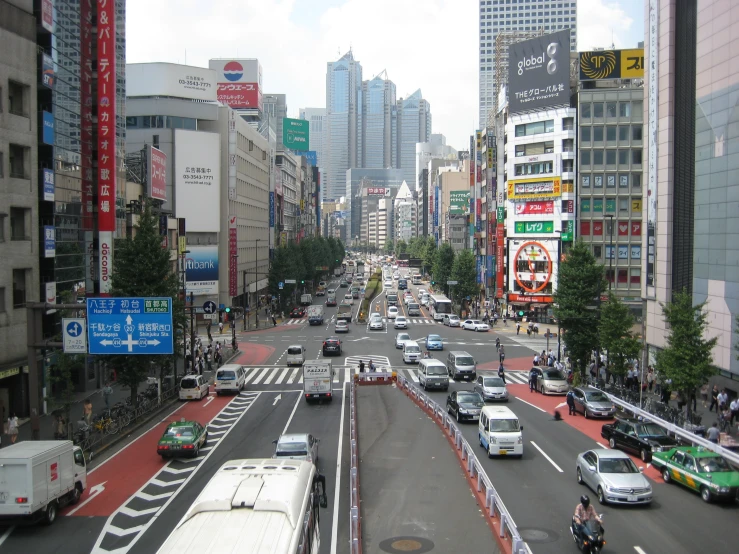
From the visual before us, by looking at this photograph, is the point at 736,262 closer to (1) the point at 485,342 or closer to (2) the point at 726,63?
(2) the point at 726,63

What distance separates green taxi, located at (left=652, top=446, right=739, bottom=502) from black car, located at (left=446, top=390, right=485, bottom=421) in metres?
9.97

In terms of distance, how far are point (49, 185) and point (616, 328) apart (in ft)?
111

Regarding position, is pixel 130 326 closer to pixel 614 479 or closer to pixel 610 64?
pixel 614 479

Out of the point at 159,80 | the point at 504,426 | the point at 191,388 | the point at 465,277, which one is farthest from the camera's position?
the point at 465,277

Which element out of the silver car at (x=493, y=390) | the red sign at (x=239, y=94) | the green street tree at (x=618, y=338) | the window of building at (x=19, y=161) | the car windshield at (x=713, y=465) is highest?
the red sign at (x=239, y=94)

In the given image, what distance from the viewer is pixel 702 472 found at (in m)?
21.6

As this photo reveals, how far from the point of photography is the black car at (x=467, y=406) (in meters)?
32.5

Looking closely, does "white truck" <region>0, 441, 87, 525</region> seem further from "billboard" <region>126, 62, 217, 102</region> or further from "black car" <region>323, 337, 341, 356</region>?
"billboard" <region>126, 62, 217, 102</region>

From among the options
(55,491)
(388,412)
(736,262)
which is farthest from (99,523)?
(736,262)

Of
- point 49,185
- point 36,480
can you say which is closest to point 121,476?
point 36,480

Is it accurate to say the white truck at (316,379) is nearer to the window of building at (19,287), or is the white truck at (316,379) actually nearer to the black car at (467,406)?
the black car at (467,406)

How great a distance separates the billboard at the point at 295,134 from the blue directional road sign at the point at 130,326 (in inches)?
5779

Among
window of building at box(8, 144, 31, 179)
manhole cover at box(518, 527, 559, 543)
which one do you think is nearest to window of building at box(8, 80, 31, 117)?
window of building at box(8, 144, 31, 179)

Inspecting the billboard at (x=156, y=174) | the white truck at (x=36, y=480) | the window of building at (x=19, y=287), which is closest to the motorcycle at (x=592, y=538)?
the white truck at (x=36, y=480)
